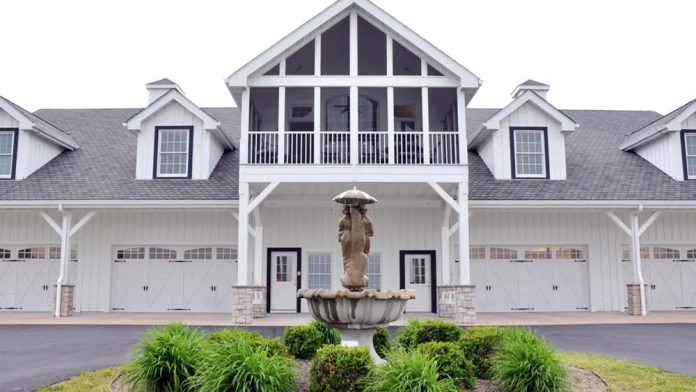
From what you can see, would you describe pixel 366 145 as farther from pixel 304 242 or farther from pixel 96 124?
pixel 96 124

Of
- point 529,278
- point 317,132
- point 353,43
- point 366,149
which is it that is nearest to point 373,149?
point 366,149

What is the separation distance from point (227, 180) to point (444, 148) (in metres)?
6.95

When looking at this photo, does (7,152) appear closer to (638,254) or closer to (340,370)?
(340,370)

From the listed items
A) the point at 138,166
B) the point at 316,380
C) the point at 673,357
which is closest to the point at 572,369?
the point at 673,357

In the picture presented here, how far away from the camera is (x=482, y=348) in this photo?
7961 mm

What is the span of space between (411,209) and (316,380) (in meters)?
12.7

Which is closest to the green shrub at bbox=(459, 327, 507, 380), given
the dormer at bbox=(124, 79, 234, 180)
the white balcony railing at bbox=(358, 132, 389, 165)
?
the white balcony railing at bbox=(358, 132, 389, 165)

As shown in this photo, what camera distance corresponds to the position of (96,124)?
73.8 ft

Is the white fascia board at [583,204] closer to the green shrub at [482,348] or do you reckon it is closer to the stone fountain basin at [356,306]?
the green shrub at [482,348]

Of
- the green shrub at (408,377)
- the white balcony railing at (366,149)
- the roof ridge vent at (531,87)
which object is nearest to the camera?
the green shrub at (408,377)

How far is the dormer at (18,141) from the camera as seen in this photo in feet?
60.0

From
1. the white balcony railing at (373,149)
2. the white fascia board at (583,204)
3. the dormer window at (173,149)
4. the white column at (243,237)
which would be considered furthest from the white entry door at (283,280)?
the white fascia board at (583,204)

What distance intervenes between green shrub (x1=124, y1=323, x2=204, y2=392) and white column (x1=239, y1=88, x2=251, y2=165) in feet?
29.5

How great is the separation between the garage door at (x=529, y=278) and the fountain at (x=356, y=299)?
1100 cm
